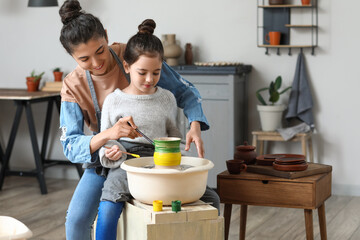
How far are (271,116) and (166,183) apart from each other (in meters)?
2.51

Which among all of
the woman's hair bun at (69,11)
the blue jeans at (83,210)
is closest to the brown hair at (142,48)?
the woman's hair bun at (69,11)

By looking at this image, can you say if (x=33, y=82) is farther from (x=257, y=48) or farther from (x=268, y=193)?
(x=268, y=193)

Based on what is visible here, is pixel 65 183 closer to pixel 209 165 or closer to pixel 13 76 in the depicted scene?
pixel 13 76

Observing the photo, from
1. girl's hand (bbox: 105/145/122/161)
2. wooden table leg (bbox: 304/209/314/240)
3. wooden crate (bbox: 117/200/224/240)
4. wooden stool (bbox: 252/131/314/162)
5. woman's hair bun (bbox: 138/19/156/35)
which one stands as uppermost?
woman's hair bun (bbox: 138/19/156/35)

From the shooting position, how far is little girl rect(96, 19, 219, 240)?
7.14 ft

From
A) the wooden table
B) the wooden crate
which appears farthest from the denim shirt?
the wooden table

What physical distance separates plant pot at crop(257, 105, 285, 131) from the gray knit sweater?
6.81ft

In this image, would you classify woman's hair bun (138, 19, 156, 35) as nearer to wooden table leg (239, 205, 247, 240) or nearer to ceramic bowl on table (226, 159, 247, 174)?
ceramic bowl on table (226, 159, 247, 174)

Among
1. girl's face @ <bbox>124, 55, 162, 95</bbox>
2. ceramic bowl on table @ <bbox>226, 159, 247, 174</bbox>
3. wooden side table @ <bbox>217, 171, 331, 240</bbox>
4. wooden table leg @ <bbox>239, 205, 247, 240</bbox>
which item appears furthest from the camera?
wooden table leg @ <bbox>239, 205, 247, 240</bbox>

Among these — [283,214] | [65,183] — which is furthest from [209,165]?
[65,183]

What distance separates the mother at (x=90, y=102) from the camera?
2273 millimetres

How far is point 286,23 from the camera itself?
441 cm

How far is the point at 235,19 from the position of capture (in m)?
4.55

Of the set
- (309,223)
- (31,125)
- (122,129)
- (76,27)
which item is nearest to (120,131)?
(122,129)
